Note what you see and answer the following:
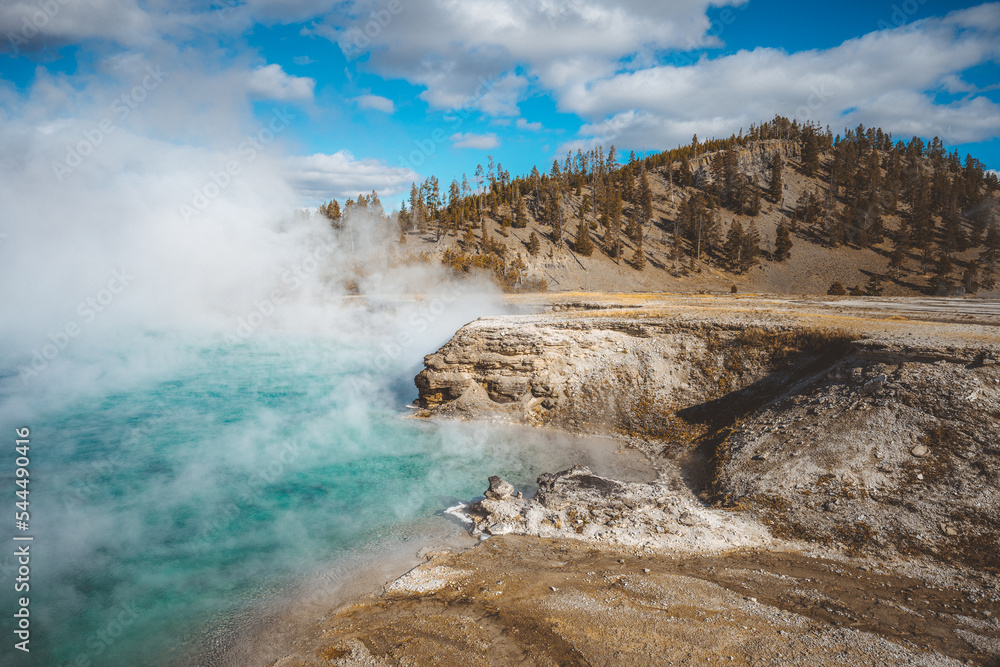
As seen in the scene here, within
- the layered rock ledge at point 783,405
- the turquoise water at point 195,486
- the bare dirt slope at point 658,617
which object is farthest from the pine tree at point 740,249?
the bare dirt slope at point 658,617

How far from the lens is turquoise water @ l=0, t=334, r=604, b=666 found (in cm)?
816

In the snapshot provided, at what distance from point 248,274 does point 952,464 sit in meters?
40.4

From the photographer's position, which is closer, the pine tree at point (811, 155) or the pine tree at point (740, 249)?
the pine tree at point (740, 249)

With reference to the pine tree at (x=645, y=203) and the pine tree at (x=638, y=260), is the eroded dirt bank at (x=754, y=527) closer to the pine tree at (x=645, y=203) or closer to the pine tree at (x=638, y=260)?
the pine tree at (x=638, y=260)

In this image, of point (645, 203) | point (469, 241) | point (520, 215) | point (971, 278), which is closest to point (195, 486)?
point (469, 241)

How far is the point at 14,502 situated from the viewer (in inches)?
449

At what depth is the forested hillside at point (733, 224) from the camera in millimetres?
71250

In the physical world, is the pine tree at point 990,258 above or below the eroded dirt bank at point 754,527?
above

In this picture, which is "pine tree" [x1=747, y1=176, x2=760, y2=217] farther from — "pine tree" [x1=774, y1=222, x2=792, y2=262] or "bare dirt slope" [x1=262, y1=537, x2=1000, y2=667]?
"bare dirt slope" [x1=262, y1=537, x2=1000, y2=667]

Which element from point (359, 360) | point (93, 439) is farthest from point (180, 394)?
point (359, 360)

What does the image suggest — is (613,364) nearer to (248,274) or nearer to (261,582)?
(261,582)

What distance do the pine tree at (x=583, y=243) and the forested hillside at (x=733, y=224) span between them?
24 centimetres

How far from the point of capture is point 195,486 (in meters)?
12.7

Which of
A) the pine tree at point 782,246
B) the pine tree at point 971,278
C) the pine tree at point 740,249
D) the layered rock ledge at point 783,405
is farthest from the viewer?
the pine tree at point 782,246
